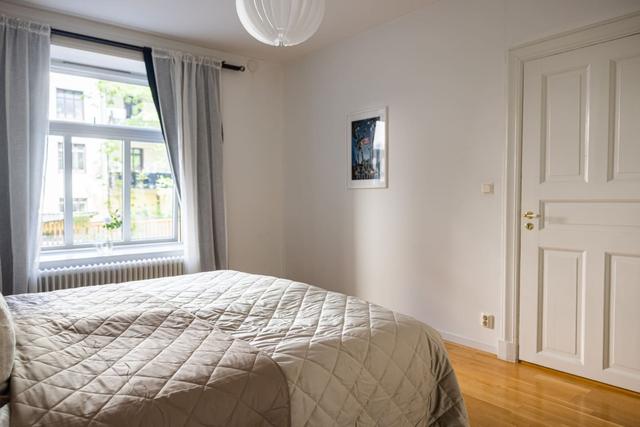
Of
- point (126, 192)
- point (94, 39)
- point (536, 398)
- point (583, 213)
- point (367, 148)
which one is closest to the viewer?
point (536, 398)

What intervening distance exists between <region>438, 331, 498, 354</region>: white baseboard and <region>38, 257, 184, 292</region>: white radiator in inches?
93.6

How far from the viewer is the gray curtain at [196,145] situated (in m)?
3.82

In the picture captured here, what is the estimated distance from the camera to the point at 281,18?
6.35 feet

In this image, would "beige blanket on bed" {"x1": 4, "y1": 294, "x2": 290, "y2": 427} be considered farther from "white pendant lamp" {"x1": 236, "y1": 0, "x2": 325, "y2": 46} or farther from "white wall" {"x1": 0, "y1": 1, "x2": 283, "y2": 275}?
"white wall" {"x1": 0, "y1": 1, "x2": 283, "y2": 275}

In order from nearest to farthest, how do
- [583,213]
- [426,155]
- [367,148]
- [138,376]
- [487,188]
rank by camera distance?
[138,376]
[583,213]
[487,188]
[426,155]
[367,148]

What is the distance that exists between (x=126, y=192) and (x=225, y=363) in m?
3.09

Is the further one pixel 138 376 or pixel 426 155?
pixel 426 155

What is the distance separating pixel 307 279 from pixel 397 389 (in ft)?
9.84

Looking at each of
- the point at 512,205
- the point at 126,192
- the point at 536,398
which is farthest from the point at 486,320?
the point at 126,192

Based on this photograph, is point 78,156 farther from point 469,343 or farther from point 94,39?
point 469,343

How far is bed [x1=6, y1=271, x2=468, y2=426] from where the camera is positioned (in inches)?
44.2

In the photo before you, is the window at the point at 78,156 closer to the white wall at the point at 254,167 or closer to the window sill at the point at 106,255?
the window sill at the point at 106,255

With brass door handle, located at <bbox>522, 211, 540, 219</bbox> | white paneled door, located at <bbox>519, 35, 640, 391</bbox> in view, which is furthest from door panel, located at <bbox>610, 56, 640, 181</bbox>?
brass door handle, located at <bbox>522, 211, 540, 219</bbox>

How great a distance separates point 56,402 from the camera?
3.51 feet
